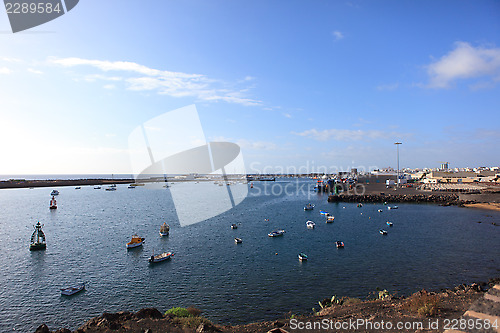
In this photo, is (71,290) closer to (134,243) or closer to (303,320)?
(134,243)

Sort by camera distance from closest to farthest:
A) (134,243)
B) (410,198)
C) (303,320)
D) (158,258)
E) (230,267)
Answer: (303,320), (230,267), (158,258), (134,243), (410,198)

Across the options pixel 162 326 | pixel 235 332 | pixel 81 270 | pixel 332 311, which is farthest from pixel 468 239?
pixel 81 270

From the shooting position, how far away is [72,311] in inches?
793

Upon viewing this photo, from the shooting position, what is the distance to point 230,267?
93.7 ft

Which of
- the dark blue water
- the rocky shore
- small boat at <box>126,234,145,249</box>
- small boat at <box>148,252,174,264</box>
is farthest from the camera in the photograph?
small boat at <box>126,234,145,249</box>

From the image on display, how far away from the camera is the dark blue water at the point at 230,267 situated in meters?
20.6

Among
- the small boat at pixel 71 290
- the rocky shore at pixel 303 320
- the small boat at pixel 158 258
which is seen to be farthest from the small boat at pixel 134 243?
the rocky shore at pixel 303 320

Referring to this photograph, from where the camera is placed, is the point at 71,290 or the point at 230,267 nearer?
the point at 71,290

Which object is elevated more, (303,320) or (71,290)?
(303,320)

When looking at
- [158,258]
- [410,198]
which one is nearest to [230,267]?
[158,258]

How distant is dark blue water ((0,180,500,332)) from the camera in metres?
20.6

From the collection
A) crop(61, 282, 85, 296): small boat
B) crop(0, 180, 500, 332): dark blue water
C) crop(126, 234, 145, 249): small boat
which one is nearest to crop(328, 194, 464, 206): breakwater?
crop(0, 180, 500, 332): dark blue water

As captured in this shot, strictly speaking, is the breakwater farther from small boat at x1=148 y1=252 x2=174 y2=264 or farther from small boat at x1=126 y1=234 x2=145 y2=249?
small boat at x1=148 y1=252 x2=174 y2=264

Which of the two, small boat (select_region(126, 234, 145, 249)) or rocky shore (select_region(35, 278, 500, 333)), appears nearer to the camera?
rocky shore (select_region(35, 278, 500, 333))
